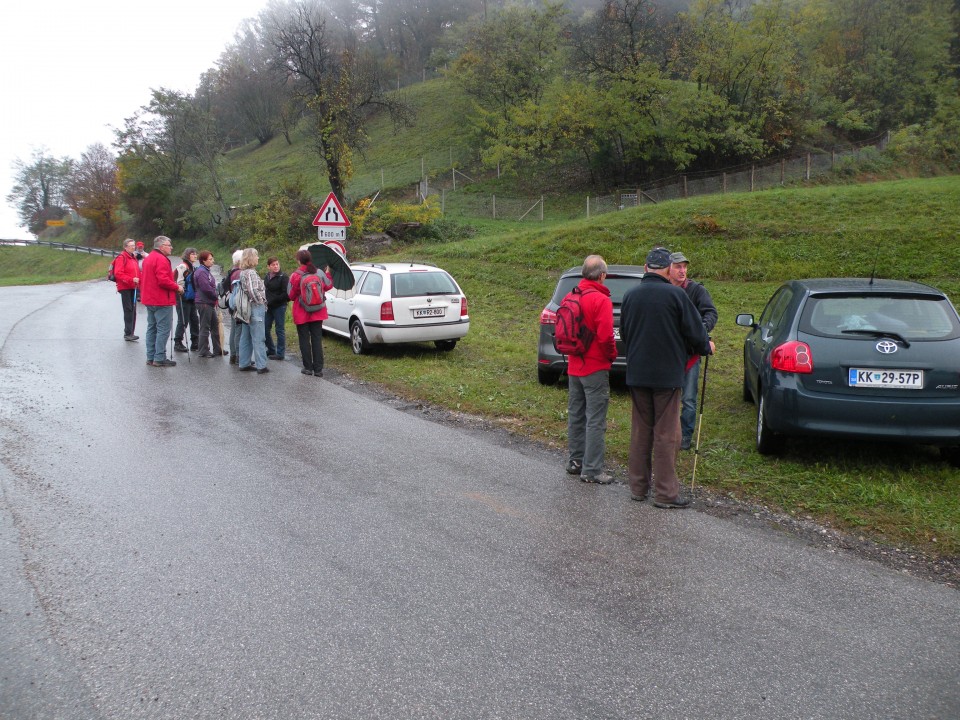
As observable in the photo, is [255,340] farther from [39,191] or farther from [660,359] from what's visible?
[39,191]

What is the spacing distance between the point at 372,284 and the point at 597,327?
739 cm

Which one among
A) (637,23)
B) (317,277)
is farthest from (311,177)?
(317,277)

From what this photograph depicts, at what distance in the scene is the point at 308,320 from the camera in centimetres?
1165

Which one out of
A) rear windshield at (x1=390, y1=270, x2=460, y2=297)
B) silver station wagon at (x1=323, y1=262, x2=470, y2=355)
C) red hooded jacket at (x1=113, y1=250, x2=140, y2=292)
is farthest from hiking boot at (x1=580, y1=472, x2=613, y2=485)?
red hooded jacket at (x1=113, y1=250, x2=140, y2=292)

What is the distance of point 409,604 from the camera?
4074 millimetres

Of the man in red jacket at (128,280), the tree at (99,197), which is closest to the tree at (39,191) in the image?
the tree at (99,197)

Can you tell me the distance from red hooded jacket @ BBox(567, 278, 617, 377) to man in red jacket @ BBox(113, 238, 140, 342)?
11131mm

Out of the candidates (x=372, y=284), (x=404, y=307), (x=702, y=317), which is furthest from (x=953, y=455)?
(x=372, y=284)

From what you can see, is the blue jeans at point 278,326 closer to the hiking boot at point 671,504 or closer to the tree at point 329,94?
the hiking boot at point 671,504

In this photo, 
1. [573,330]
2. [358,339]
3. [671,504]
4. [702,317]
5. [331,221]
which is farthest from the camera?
[331,221]

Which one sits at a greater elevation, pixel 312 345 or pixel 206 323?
pixel 206 323

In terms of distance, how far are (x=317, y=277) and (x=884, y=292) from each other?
7.99 m

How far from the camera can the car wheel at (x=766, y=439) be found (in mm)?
6912

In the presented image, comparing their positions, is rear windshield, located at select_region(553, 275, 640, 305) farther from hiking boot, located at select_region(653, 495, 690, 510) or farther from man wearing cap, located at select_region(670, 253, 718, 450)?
hiking boot, located at select_region(653, 495, 690, 510)
